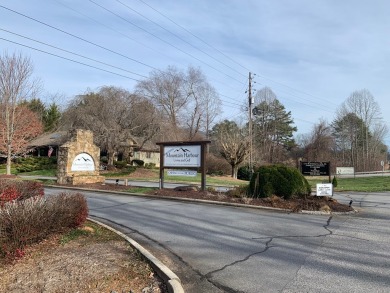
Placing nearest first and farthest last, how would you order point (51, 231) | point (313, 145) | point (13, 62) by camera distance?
point (51, 231), point (13, 62), point (313, 145)

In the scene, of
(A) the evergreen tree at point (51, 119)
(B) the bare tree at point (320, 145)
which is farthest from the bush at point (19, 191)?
(B) the bare tree at point (320, 145)

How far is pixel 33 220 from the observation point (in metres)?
6.40

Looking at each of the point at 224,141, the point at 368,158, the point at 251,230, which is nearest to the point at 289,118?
the point at 368,158

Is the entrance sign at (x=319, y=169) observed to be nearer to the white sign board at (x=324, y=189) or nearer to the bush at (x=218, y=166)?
the white sign board at (x=324, y=189)

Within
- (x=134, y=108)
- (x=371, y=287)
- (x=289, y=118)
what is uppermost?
(x=289, y=118)

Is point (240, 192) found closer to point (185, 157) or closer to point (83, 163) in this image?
point (185, 157)

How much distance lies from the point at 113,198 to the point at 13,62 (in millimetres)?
18136

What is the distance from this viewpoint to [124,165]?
147 feet

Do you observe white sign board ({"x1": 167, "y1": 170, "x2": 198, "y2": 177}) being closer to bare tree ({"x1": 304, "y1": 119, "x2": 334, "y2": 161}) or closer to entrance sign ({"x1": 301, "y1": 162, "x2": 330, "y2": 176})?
entrance sign ({"x1": 301, "y1": 162, "x2": 330, "y2": 176})

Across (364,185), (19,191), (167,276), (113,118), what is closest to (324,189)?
(167,276)

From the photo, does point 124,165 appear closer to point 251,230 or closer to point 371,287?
point 251,230

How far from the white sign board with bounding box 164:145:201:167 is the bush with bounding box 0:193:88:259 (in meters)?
9.63

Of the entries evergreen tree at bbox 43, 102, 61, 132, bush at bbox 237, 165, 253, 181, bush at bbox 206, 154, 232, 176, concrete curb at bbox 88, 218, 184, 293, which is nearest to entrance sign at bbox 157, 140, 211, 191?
concrete curb at bbox 88, 218, 184, 293

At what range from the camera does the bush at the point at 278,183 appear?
536 inches
